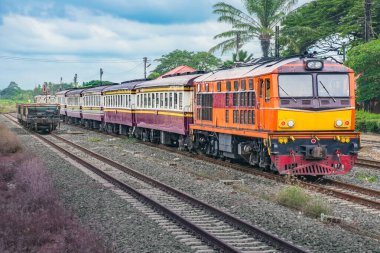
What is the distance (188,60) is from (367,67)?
59409 mm

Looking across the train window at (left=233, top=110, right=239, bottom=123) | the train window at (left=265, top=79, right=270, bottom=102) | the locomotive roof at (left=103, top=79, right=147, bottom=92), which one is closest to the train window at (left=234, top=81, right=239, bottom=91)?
the train window at (left=233, top=110, right=239, bottom=123)

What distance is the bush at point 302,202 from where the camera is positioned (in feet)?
36.9

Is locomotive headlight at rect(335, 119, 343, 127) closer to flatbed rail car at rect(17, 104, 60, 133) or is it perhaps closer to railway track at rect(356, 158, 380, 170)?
railway track at rect(356, 158, 380, 170)

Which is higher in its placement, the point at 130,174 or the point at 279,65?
the point at 279,65

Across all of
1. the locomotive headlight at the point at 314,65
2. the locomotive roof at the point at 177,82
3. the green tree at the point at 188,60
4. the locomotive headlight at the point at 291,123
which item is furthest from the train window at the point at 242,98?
the green tree at the point at 188,60

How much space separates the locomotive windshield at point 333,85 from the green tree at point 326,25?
2906 cm

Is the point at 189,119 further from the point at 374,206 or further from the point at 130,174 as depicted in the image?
the point at 374,206

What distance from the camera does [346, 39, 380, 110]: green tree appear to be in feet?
116

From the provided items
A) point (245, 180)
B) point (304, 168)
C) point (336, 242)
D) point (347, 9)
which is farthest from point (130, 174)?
point (347, 9)

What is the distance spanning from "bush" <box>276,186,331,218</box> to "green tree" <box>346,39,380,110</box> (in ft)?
80.1

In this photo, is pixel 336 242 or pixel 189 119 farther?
pixel 189 119

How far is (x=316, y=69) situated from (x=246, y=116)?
2.71m

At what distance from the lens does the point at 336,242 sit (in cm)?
913

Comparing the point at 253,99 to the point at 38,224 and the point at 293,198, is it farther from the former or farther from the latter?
the point at 38,224
